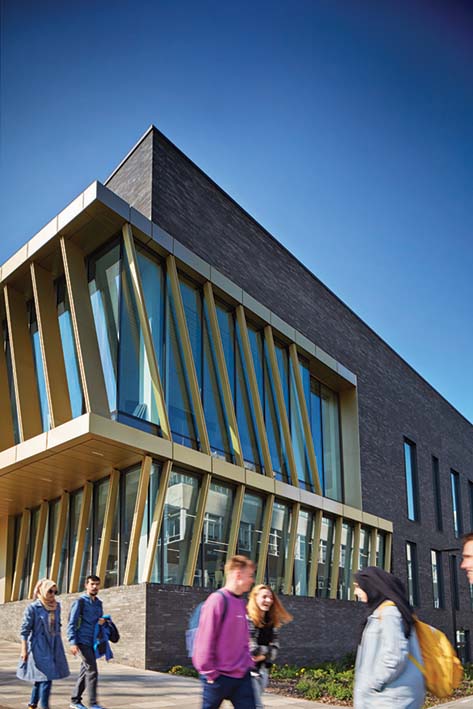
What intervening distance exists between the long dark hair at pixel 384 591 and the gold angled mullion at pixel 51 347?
1214 centimetres

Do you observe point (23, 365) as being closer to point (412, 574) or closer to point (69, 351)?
point (69, 351)

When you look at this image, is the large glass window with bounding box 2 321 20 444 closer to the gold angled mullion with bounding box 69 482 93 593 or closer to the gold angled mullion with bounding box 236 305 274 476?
the gold angled mullion with bounding box 69 482 93 593

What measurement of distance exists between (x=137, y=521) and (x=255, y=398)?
5544mm

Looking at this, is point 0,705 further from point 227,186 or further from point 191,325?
point 227,186

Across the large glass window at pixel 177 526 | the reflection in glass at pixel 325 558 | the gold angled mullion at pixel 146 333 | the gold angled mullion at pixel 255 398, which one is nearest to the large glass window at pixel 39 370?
the gold angled mullion at pixel 146 333

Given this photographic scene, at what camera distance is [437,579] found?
101ft

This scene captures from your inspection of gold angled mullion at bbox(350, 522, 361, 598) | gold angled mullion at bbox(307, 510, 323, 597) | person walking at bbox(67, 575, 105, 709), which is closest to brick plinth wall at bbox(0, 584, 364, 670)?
gold angled mullion at bbox(307, 510, 323, 597)

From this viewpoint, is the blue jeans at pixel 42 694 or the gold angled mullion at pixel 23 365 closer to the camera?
the blue jeans at pixel 42 694

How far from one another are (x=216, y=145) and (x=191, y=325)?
4600 millimetres

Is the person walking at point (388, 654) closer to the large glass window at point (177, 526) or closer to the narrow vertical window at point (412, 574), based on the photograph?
the large glass window at point (177, 526)

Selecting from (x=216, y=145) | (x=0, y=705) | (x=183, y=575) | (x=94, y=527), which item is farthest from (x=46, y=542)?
(x=216, y=145)

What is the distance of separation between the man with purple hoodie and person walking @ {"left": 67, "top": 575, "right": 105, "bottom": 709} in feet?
13.4

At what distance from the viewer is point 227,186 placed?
69.8ft

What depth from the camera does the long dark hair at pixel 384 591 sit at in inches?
178
